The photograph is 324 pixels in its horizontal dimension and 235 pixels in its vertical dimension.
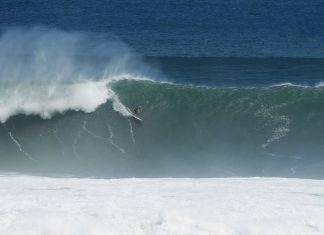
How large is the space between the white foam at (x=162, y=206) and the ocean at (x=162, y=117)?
59mm

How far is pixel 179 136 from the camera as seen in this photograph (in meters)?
30.5

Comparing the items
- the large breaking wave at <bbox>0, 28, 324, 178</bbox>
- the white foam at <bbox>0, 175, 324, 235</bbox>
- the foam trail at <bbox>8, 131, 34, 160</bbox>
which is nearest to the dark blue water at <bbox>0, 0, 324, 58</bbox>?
the large breaking wave at <bbox>0, 28, 324, 178</bbox>

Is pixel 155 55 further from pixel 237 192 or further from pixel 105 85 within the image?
→ pixel 237 192

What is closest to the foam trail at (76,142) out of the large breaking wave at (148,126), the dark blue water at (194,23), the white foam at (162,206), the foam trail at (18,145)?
the large breaking wave at (148,126)

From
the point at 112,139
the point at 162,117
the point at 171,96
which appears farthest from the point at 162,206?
the point at 171,96

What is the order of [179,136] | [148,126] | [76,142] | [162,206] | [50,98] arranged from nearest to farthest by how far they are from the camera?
[162,206], [76,142], [179,136], [148,126], [50,98]

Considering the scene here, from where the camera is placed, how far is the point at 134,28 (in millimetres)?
43438

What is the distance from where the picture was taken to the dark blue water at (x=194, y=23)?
40344 millimetres

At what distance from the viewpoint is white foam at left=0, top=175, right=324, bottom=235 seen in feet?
65.7

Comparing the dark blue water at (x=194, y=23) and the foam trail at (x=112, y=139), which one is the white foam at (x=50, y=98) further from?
the dark blue water at (x=194, y=23)

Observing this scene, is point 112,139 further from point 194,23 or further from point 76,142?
point 194,23

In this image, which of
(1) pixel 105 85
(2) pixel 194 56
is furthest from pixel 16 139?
(2) pixel 194 56

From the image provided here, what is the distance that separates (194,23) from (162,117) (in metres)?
13.9

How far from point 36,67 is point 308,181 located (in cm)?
1668
